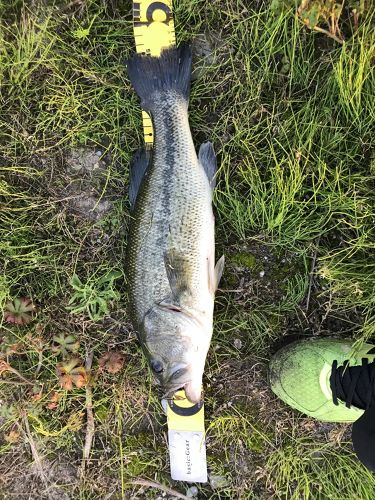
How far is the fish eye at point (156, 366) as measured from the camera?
2.60 metres

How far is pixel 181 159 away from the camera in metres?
2.71

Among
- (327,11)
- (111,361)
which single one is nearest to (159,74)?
(327,11)

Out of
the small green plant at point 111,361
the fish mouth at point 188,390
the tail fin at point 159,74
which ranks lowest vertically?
the small green plant at point 111,361

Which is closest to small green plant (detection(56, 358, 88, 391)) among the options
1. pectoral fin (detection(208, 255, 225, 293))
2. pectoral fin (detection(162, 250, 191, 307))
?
pectoral fin (detection(162, 250, 191, 307))

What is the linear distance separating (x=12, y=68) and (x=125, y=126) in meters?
0.89

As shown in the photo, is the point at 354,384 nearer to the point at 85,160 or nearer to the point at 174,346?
the point at 174,346

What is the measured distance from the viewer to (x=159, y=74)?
2.82m

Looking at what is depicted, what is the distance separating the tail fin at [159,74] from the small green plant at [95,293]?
3.95 feet

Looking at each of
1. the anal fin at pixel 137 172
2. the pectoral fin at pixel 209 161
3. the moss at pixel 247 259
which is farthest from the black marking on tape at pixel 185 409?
the pectoral fin at pixel 209 161

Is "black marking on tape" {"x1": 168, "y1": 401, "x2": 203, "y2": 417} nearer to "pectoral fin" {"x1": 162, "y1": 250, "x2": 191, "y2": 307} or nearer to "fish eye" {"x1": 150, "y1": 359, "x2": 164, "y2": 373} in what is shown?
"fish eye" {"x1": 150, "y1": 359, "x2": 164, "y2": 373}

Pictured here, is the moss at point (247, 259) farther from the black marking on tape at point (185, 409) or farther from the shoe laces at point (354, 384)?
the black marking on tape at point (185, 409)

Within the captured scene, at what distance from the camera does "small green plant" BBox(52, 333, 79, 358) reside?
3.14m

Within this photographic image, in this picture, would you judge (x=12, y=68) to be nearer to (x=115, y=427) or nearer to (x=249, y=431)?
(x=115, y=427)

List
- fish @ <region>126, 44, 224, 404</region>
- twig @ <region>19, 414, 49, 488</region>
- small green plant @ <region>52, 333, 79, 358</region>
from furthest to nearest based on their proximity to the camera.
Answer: twig @ <region>19, 414, 49, 488</region>
small green plant @ <region>52, 333, 79, 358</region>
fish @ <region>126, 44, 224, 404</region>
